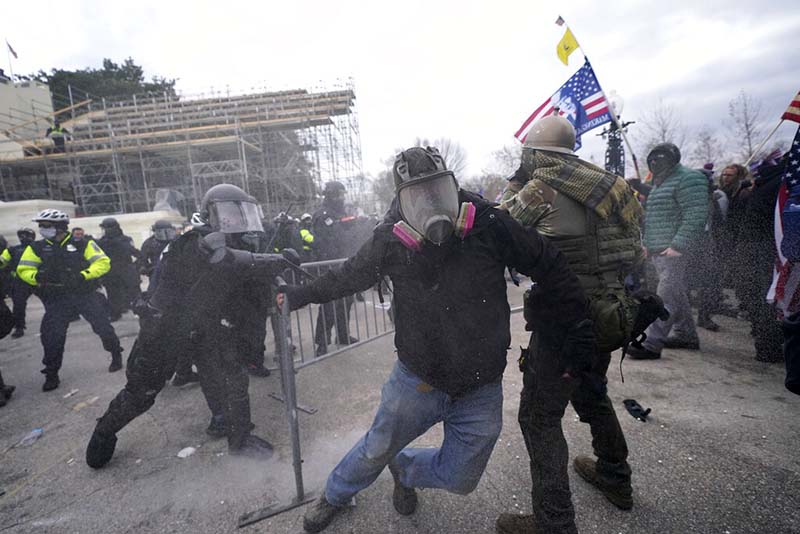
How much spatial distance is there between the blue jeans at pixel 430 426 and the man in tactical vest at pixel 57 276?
4.61 meters

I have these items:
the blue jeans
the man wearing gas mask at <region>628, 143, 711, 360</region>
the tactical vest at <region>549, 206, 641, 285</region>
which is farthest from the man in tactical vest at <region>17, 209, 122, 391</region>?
the man wearing gas mask at <region>628, 143, 711, 360</region>

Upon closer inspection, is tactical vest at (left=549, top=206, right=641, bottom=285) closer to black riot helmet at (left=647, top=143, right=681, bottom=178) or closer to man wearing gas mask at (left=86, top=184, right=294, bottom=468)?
man wearing gas mask at (left=86, top=184, right=294, bottom=468)

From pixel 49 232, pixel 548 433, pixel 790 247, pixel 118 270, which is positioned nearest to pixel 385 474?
pixel 548 433

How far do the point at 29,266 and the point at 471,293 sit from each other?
543 centimetres

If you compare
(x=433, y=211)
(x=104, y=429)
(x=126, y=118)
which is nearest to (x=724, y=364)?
(x=433, y=211)

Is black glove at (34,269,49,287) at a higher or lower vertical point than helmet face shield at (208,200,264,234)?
lower

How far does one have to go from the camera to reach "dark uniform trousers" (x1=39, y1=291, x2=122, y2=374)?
4.45 meters

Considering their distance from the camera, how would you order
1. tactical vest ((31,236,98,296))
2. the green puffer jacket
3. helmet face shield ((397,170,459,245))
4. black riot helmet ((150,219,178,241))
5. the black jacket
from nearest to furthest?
helmet face shield ((397,170,459,245))
the black jacket
the green puffer jacket
tactical vest ((31,236,98,296))
black riot helmet ((150,219,178,241))

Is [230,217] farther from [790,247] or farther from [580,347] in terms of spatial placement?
[790,247]

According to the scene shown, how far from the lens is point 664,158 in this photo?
3.74 meters

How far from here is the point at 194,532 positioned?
2176 mm

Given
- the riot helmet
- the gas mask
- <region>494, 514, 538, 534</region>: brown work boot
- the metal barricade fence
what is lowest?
<region>494, 514, 538, 534</region>: brown work boot

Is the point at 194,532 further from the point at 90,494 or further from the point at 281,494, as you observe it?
the point at 90,494

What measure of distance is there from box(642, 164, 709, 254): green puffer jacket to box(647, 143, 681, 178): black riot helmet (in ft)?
0.22
